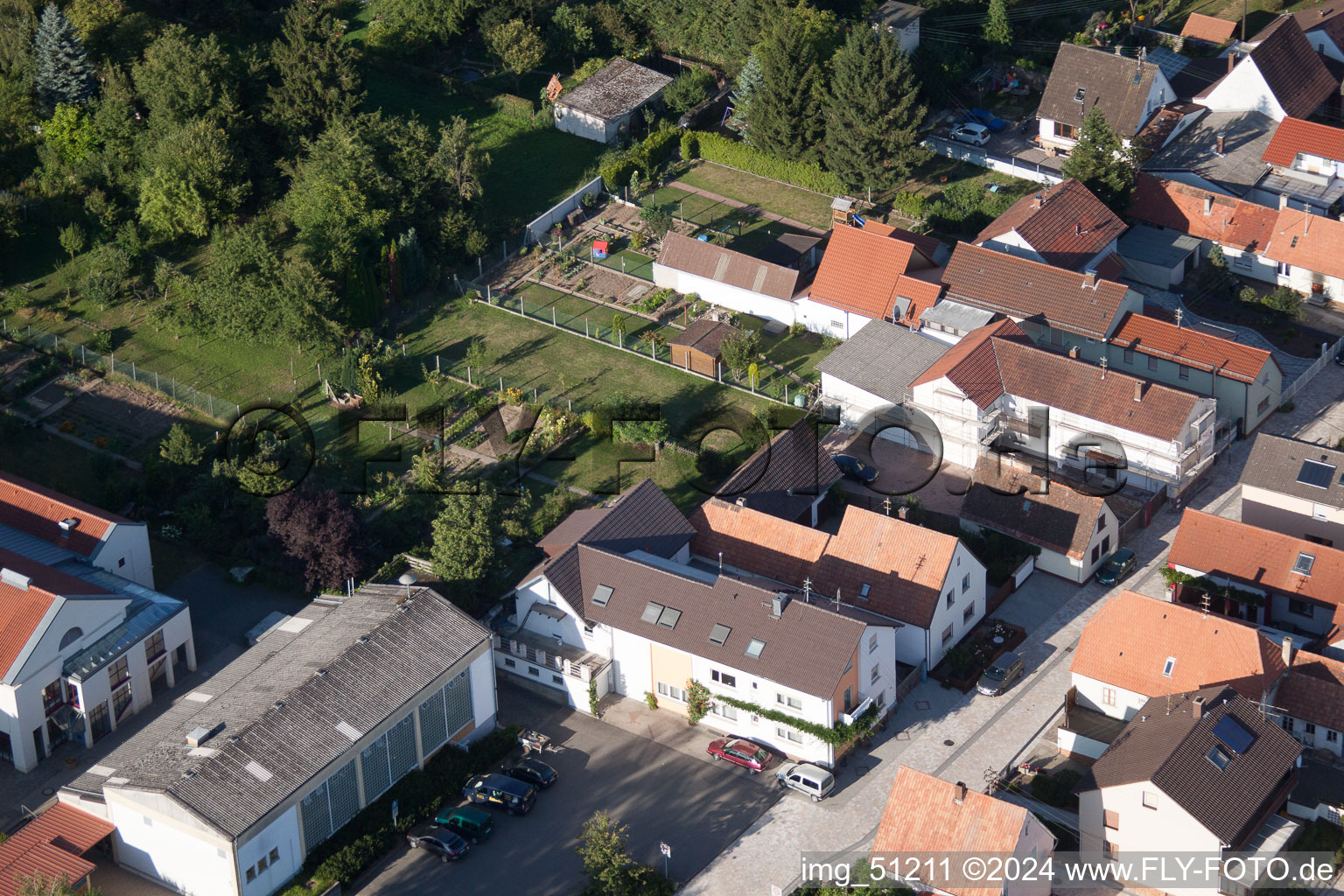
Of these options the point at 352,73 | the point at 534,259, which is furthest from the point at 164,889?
the point at 352,73

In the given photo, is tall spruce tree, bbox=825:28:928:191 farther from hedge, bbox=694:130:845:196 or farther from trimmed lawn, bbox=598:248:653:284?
trimmed lawn, bbox=598:248:653:284

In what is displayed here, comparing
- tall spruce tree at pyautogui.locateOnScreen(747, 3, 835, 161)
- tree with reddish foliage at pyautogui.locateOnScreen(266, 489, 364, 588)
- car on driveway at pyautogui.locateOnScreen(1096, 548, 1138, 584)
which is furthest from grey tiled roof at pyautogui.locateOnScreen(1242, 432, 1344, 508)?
tree with reddish foliage at pyautogui.locateOnScreen(266, 489, 364, 588)

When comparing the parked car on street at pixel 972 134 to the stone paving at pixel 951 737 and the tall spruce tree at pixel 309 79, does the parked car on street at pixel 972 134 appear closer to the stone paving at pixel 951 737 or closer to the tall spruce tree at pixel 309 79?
the stone paving at pixel 951 737

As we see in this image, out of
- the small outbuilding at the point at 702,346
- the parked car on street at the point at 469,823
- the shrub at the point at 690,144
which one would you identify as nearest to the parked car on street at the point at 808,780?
the parked car on street at the point at 469,823

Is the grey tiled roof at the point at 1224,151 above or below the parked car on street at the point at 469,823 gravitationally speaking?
above

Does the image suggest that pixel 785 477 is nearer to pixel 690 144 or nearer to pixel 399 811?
pixel 399 811

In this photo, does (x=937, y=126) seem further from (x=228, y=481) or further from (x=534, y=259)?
(x=228, y=481)
